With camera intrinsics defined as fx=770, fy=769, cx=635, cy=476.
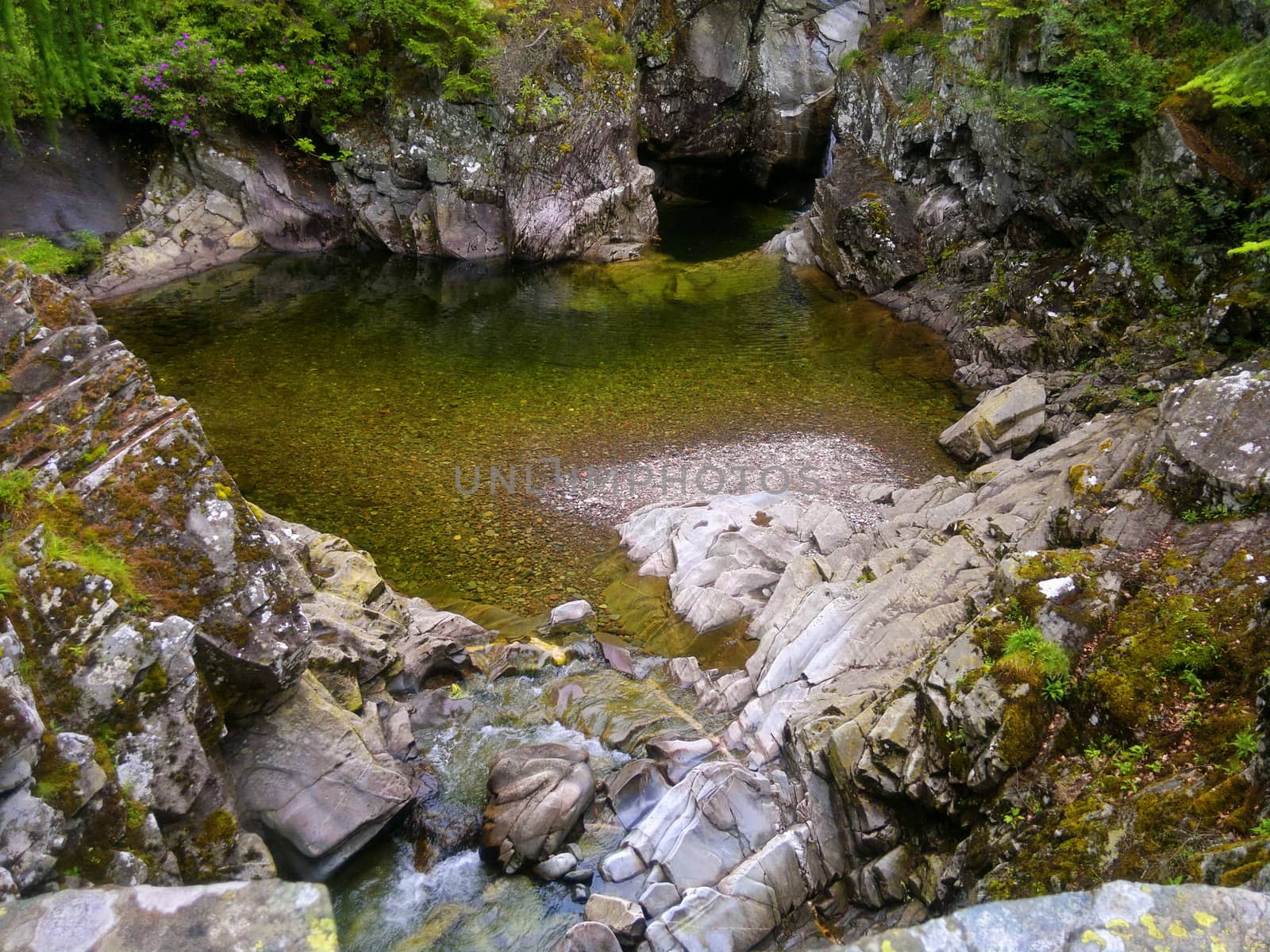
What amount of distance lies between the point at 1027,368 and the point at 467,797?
1720 centimetres

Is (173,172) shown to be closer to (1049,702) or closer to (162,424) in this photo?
(162,424)

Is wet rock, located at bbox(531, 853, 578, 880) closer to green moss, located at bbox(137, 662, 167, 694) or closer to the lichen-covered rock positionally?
green moss, located at bbox(137, 662, 167, 694)

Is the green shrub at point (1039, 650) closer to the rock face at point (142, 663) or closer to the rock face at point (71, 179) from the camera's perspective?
the rock face at point (142, 663)

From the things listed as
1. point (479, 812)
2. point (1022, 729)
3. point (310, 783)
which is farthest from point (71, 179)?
point (1022, 729)

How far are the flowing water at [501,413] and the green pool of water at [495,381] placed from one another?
8 centimetres

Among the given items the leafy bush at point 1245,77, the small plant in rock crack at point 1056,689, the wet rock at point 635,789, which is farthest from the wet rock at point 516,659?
the leafy bush at point 1245,77

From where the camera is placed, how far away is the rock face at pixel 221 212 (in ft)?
91.2

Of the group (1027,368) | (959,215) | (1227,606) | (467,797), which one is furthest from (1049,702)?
(959,215)

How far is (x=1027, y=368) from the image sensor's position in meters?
19.5

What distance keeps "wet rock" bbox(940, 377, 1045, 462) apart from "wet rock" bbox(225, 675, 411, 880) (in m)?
13.2

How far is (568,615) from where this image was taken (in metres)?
12.2

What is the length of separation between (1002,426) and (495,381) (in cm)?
1261

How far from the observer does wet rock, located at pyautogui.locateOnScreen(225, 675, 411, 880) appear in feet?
25.1

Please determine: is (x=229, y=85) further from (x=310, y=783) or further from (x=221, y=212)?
(x=310, y=783)
